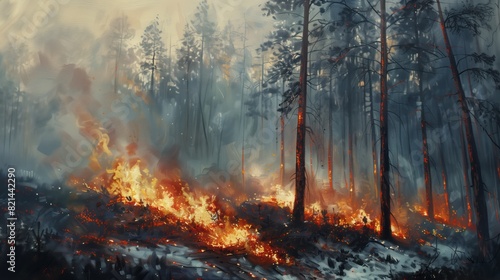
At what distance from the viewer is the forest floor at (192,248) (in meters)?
6.35

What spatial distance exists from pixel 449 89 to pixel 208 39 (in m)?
5.89

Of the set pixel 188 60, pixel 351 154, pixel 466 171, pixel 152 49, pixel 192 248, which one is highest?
pixel 152 49

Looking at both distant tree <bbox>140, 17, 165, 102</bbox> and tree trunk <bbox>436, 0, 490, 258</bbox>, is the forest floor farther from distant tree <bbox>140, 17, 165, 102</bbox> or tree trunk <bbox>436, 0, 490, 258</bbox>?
distant tree <bbox>140, 17, 165, 102</bbox>

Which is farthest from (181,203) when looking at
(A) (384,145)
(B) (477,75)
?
(B) (477,75)

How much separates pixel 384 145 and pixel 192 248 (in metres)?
4.75

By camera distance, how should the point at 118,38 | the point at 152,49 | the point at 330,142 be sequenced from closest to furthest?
the point at 118,38 → the point at 152,49 → the point at 330,142

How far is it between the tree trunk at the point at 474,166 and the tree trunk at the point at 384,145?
148cm

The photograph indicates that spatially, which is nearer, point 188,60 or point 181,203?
point 181,203

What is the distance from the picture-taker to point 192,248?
22.5ft

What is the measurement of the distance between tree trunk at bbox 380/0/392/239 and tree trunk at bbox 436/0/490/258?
148 centimetres

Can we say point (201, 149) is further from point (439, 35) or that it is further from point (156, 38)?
point (439, 35)

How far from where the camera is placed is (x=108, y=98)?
24.4ft

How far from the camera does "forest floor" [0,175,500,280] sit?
20.8 ft

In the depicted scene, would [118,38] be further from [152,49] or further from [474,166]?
[474,166]
